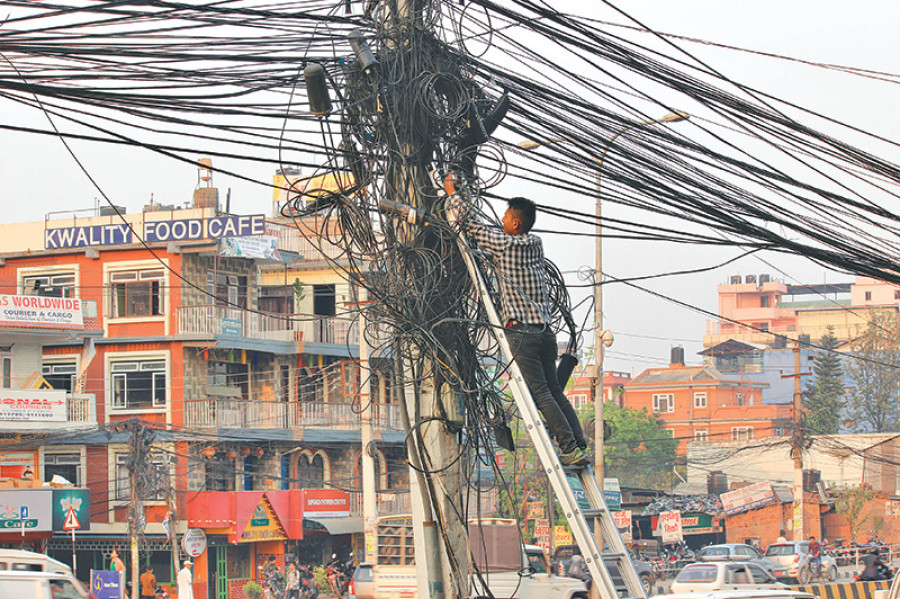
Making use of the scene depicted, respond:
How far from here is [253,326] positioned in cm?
4378

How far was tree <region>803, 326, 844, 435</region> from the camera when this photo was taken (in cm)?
8744

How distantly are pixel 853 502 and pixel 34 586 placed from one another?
55.7m

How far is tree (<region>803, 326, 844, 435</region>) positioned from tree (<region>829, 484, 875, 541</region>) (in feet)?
68.9

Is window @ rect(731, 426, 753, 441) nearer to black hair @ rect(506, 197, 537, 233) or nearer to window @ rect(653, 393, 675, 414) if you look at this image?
window @ rect(653, 393, 675, 414)

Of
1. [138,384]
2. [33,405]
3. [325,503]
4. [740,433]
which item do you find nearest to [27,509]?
[33,405]

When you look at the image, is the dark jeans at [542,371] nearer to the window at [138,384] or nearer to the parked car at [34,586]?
the parked car at [34,586]

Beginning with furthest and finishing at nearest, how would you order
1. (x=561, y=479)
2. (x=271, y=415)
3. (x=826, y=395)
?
(x=826, y=395) < (x=271, y=415) < (x=561, y=479)

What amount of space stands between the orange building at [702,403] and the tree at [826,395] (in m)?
2.22

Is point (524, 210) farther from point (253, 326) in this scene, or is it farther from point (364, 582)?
point (253, 326)

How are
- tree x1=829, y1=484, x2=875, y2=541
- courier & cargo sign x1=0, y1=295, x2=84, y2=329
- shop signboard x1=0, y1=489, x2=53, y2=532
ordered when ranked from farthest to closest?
tree x1=829, y1=484, x2=875, y2=541 → courier & cargo sign x1=0, y1=295, x2=84, y2=329 → shop signboard x1=0, y1=489, x2=53, y2=532

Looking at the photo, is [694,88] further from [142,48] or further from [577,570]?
[577,570]

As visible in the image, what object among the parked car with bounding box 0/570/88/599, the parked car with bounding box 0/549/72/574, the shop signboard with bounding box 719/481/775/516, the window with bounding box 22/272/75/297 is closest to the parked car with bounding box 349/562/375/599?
the parked car with bounding box 0/549/72/574

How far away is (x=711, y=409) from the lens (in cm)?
8981

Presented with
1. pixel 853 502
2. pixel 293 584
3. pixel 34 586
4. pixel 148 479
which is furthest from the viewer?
Result: pixel 853 502
